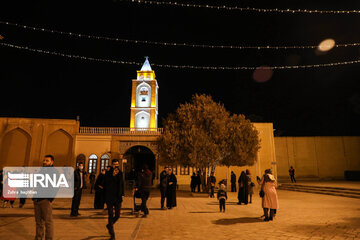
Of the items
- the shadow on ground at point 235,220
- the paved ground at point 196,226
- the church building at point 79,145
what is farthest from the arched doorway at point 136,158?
the shadow on ground at point 235,220

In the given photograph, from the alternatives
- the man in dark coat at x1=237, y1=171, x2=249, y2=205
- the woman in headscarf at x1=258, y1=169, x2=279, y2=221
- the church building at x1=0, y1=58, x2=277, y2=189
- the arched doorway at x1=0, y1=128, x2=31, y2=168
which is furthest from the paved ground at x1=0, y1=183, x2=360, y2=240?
the arched doorway at x1=0, y1=128, x2=31, y2=168

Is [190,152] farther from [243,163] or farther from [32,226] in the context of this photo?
[32,226]

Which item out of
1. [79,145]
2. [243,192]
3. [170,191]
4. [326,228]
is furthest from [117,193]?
[79,145]

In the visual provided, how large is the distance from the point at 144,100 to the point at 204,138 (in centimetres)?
2565

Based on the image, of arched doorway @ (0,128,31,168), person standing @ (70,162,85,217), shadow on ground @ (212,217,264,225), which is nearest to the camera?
shadow on ground @ (212,217,264,225)

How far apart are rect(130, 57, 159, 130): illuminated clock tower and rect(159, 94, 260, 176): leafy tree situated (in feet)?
70.9

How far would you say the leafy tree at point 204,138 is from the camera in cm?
1524

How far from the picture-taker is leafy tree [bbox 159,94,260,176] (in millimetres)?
15242

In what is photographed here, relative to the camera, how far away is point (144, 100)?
3959 cm

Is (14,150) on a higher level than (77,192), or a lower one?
higher

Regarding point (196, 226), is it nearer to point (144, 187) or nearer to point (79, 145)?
point (144, 187)

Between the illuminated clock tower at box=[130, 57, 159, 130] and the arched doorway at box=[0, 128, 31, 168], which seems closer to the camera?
the arched doorway at box=[0, 128, 31, 168]

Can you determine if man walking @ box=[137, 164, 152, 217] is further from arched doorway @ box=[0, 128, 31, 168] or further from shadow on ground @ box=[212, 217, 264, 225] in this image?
arched doorway @ box=[0, 128, 31, 168]

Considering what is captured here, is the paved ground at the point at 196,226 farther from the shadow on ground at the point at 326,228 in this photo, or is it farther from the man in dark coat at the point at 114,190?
the man in dark coat at the point at 114,190
